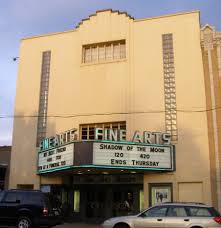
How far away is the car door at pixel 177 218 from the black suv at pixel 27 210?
5.07 metres

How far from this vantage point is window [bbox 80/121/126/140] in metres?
25.3

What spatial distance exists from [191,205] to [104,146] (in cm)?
765

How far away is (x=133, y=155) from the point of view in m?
22.0

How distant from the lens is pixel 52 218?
1711 cm

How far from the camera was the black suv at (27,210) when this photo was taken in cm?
1694

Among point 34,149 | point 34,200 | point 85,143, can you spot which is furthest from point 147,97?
point 34,200

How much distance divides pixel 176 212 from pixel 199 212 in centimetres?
82

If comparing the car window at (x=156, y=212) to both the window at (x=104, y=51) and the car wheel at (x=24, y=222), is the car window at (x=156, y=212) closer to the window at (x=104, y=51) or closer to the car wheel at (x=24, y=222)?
the car wheel at (x=24, y=222)

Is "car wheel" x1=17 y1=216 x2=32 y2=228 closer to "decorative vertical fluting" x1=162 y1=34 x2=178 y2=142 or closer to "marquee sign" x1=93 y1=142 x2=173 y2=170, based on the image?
"marquee sign" x1=93 y1=142 x2=173 y2=170

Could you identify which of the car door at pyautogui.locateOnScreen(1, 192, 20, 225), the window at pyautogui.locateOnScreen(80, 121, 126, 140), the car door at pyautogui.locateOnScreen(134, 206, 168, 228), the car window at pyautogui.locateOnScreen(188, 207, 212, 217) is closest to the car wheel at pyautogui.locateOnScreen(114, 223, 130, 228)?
the car door at pyautogui.locateOnScreen(134, 206, 168, 228)

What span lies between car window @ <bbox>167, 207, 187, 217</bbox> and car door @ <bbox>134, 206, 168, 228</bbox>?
18 cm

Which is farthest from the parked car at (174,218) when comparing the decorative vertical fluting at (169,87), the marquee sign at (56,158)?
the decorative vertical fluting at (169,87)

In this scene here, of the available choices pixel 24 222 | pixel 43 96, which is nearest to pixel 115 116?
pixel 43 96

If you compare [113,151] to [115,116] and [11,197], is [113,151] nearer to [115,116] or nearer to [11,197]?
[115,116]
